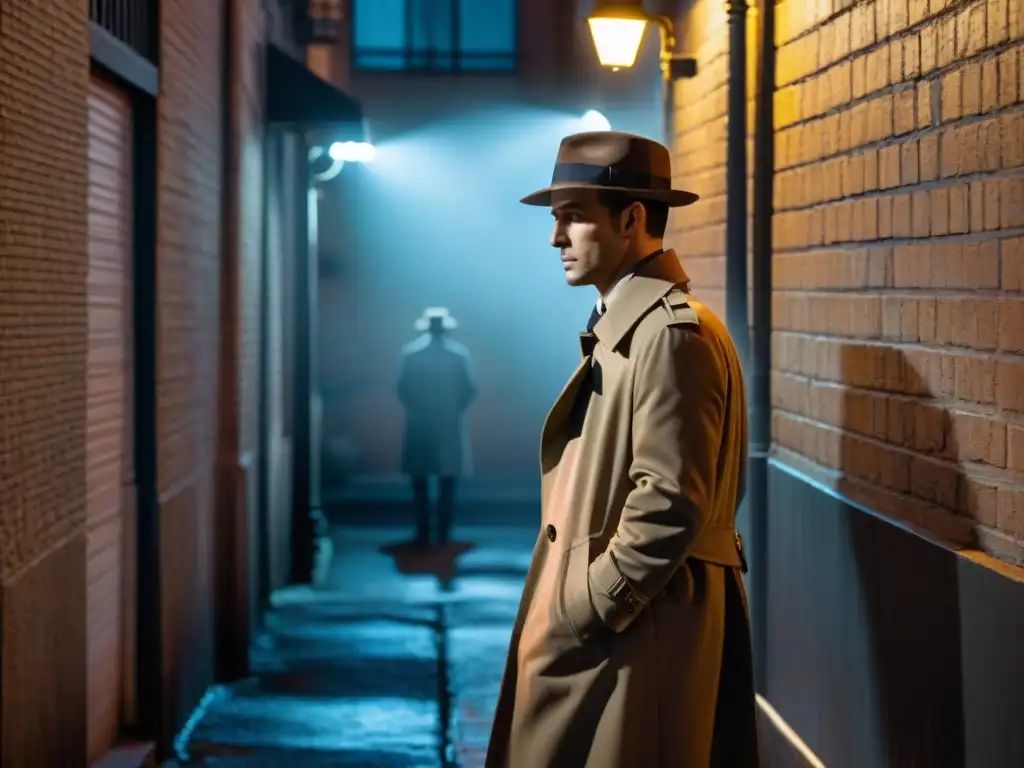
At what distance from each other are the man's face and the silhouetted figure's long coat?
973 centimetres

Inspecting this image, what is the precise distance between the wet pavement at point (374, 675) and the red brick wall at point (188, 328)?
361 mm

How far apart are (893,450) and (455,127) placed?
15.4 m

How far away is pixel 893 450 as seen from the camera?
13.7 feet

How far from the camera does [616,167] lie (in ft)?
12.6

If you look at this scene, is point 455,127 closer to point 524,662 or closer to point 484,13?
point 484,13

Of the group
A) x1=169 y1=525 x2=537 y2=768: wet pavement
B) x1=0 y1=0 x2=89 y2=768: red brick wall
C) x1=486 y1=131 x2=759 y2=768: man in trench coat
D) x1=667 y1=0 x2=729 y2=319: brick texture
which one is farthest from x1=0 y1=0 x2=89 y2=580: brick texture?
x1=667 y1=0 x2=729 y2=319: brick texture

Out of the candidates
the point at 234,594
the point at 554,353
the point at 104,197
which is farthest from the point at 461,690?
the point at 554,353

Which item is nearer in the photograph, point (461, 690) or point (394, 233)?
point (461, 690)

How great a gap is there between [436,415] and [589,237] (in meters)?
9.81

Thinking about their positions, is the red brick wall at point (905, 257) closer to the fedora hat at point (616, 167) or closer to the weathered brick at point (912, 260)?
the weathered brick at point (912, 260)

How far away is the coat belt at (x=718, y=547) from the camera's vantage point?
369cm

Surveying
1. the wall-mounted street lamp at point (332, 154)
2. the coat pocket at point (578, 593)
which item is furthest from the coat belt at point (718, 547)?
the wall-mounted street lamp at point (332, 154)

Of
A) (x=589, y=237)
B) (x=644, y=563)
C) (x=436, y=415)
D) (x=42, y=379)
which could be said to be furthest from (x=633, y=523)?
(x=436, y=415)

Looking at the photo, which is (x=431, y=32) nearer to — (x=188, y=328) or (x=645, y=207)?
(x=188, y=328)
